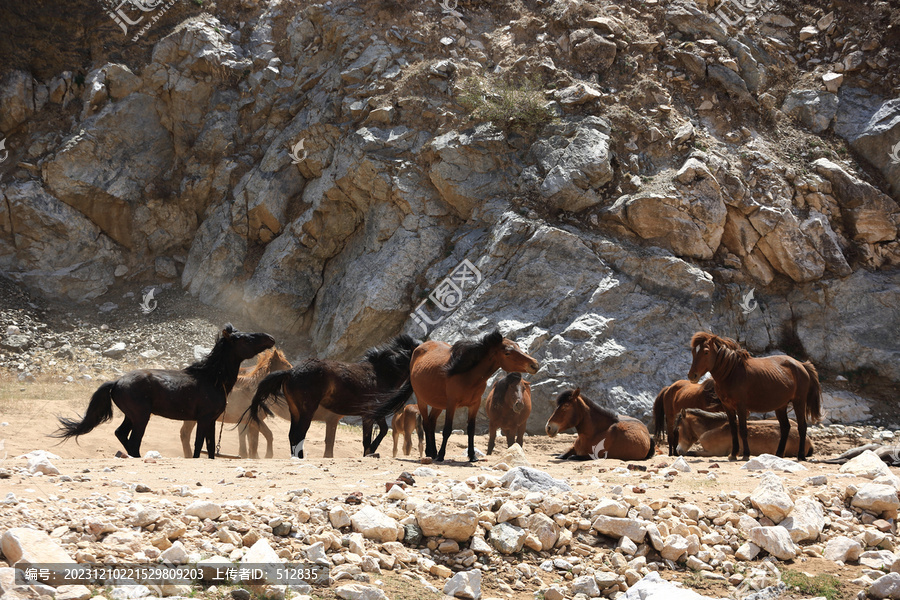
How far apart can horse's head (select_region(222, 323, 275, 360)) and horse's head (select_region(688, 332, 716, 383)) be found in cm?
598

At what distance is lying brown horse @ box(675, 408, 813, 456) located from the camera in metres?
9.75

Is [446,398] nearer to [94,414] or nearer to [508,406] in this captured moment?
[508,406]

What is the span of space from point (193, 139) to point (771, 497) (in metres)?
19.9

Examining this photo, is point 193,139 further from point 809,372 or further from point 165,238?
point 809,372

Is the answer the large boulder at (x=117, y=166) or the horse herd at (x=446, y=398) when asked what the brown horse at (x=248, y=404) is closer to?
the horse herd at (x=446, y=398)

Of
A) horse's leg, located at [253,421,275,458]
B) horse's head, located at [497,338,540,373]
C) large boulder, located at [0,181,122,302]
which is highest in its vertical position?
large boulder, located at [0,181,122,302]

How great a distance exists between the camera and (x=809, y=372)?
923cm

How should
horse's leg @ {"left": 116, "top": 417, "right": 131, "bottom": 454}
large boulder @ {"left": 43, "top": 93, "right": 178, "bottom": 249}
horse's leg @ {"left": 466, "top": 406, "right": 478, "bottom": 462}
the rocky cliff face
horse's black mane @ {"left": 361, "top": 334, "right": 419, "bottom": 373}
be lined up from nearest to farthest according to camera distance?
horse's leg @ {"left": 466, "top": 406, "right": 478, "bottom": 462} < horse's leg @ {"left": 116, "top": 417, "right": 131, "bottom": 454} < horse's black mane @ {"left": 361, "top": 334, "right": 419, "bottom": 373} < the rocky cliff face < large boulder @ {"left": 43, "top": 93, "right": 178, "bottom": 249}

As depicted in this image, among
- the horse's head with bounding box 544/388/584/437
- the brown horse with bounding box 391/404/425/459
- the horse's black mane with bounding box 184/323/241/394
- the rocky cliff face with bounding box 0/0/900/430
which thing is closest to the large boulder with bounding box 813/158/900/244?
the rocky cliff face with bounding box 0/0/900/430

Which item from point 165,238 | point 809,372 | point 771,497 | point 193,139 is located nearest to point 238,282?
point 165,238

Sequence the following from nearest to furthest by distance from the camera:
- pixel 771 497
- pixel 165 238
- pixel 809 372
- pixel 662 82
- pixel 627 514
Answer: pixel 627 514, pixel 771 497, pixel 809 372, pixel 662 82, pixel 165 238

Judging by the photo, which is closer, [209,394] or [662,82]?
[209,394]

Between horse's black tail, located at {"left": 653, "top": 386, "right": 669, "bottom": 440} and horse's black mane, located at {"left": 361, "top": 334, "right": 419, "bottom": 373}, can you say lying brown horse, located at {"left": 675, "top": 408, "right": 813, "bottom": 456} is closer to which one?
horse's black tail, located at {"left": 653, "top": 386, "right": 669, "bottom": 440}

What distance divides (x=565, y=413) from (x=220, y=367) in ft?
16.5
